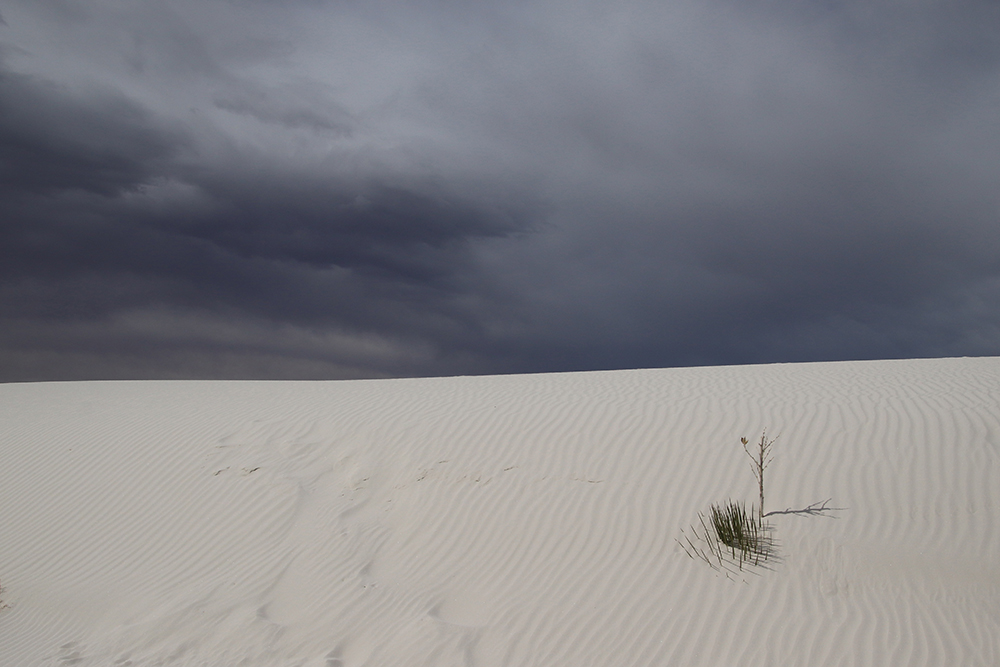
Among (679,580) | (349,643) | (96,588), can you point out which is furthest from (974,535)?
(96,588)

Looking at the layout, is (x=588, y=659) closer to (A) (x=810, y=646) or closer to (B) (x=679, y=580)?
(B) (x=679, y=580)

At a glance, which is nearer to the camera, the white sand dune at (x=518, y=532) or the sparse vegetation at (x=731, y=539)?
the white sand dune at (x=518, y=532)

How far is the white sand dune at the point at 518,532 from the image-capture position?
5840 millimetres

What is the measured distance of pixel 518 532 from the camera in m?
7.79

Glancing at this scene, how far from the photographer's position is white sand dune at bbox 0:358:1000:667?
19.2 ft

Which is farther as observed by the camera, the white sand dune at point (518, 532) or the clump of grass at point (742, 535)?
the clump of grass at point (742, 535)

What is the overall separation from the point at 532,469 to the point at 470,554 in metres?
1.83

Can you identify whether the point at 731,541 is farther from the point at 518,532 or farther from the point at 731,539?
the point at 518,532

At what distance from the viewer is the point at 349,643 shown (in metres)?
6.20

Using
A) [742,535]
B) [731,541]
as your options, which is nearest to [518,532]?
[731,541]

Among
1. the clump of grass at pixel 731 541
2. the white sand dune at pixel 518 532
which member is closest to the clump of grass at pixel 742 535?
the clump of grass at pixel 731 541

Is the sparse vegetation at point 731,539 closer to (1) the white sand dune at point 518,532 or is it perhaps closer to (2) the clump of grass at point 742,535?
(2) the clump of grass at point 742,535

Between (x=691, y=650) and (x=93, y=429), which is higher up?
(x=93, y=429)

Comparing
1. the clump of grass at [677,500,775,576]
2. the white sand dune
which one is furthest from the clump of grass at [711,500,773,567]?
the white sand dune
